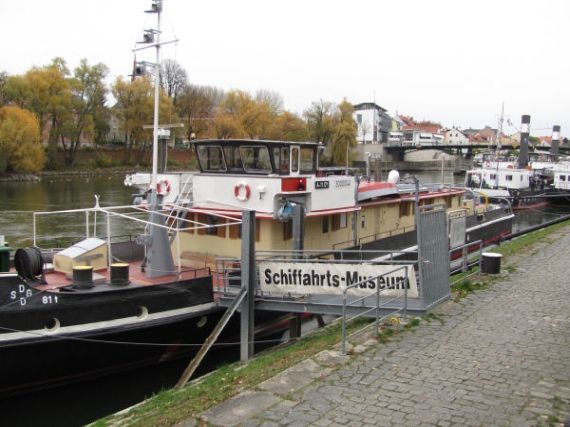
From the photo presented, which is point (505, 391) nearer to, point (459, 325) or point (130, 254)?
point (459, 325)

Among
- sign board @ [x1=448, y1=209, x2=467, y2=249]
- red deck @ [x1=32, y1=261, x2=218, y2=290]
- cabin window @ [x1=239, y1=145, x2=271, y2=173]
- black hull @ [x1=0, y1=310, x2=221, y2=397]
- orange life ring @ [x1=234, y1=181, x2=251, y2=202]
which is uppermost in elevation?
cabin window @ [x1=239, y1=145, x2=271, y2=173]

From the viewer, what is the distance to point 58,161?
72.5 metres

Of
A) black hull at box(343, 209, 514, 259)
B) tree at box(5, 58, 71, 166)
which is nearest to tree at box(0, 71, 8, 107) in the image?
tree at box(5, 58, 71, 166)

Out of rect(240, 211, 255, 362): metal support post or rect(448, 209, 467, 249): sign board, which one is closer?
rect(240, 211, 255, 362): metal support post

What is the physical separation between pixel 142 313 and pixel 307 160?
6288 mm

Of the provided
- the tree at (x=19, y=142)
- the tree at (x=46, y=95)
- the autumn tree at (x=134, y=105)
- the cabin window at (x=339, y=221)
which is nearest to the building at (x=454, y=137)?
the autumn tree at (x=134, y=105)

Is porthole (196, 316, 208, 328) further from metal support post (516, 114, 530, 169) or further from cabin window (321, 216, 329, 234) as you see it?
metal support post (516, 114, 530, 169)

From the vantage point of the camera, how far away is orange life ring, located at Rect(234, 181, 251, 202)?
13992 millimetres

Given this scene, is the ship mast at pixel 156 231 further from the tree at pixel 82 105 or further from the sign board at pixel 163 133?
the tree at pixel 82 105

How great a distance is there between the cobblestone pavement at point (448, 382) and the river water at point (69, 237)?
4.98 meters

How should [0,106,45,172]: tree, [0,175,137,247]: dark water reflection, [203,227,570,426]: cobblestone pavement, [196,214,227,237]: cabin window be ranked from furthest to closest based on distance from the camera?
[0,106,45,172]: tree
[0,175,137,247]: dark water reflection
[196,214,227,237]: cabin window
[203,227,570,426]: cobblestone pavement

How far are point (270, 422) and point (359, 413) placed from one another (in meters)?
1.11

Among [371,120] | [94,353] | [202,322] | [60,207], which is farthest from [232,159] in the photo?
[371,120]

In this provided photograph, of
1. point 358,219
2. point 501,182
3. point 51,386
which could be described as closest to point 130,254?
point 51,386
